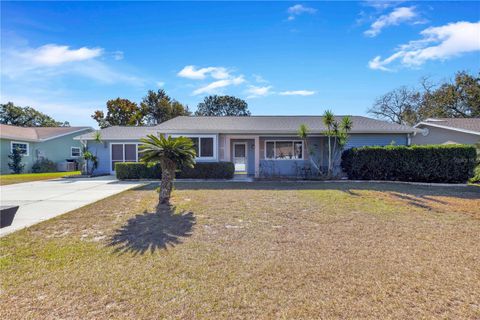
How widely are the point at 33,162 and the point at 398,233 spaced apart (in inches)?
1096

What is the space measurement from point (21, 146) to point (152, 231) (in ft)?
77.5

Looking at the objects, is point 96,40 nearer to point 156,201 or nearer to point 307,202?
point 156,201

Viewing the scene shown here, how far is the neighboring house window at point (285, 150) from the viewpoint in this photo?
15242 mm

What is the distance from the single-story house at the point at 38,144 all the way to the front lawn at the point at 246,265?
20.0 metres

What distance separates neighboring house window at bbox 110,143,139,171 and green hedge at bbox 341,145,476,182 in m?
14.7

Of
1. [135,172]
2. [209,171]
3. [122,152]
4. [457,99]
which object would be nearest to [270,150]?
[209,171]

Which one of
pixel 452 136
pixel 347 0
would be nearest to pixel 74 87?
pixel 347 0

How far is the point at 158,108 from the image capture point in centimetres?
3938

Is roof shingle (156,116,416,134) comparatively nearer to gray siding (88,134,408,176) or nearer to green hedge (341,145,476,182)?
gray siding (88,134,408,176)

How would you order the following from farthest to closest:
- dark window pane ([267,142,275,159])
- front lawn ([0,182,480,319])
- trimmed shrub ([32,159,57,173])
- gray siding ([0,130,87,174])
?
trimmed shrub ([32,159,57,173])
gray siding ([0,130,87,174])
dark window pane ([267,142,275,159])
front lawn ([0,182,480,319])

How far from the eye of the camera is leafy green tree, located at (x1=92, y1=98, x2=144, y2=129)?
36812 mm

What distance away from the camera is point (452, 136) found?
52.7 ft

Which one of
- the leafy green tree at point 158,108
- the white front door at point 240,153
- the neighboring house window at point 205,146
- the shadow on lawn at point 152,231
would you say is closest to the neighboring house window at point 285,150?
the white front door at point 240,153

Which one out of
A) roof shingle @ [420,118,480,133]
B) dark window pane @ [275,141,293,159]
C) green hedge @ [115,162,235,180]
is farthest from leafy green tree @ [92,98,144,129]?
roof shingle @ [420,118,480,133]
